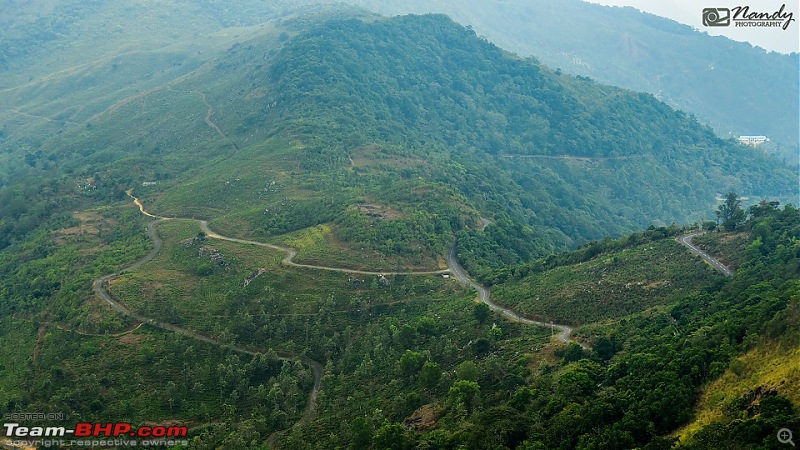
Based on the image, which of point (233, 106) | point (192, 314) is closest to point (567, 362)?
point (192, 314)

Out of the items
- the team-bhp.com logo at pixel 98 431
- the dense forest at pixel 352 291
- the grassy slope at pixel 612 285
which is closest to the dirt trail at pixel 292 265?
the dense forest at pixel 352 291

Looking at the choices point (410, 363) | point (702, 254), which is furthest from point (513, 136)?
point (410, 363)

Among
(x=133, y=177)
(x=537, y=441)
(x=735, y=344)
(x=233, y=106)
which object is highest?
(x=735, y=344)

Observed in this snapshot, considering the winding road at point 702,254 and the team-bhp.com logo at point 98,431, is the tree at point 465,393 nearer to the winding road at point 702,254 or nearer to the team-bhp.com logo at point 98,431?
the team-bhp.com logo at point 98,431

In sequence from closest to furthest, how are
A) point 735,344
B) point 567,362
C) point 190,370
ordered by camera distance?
point 735,344 < point 567,362 < point 190,370

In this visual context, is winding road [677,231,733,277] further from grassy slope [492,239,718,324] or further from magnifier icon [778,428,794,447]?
magnifier icon [778,428,794,447]

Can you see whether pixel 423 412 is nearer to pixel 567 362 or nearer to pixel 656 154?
pixel 567 362
